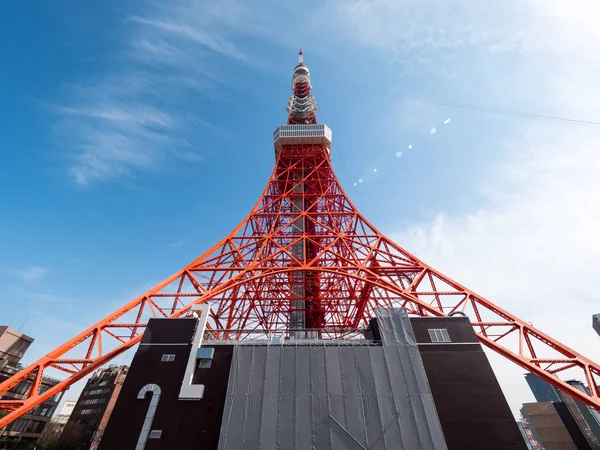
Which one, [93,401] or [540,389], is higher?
[540,389]

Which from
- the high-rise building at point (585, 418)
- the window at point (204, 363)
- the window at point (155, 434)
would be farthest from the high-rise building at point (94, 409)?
the high-rise building at point (585, 418)

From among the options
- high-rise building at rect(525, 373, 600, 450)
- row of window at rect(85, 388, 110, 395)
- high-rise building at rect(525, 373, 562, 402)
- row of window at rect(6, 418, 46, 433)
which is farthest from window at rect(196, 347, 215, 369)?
high-rise building at rect(525, 373, 562, 402)

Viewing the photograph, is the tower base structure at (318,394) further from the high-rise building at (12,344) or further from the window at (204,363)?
the high-rise building at (12,344)

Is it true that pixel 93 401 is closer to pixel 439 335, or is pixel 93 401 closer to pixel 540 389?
pixel 439 335

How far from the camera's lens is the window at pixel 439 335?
14724 mm

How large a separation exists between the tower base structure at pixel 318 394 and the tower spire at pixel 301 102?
2358 cm

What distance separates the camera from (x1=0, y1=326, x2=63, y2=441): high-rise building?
2895cm

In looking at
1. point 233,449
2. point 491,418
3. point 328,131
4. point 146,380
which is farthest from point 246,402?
point 328,131

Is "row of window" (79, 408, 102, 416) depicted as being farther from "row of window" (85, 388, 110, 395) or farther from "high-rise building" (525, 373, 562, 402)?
"high-rise building" (525, 373, 562, 402)

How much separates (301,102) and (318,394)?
93.6ft

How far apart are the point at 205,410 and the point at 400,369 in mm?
8640

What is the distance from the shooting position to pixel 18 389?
35.2 meters

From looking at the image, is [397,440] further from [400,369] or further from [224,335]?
[224,335]

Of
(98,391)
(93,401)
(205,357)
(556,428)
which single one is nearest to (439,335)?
(205,357)
